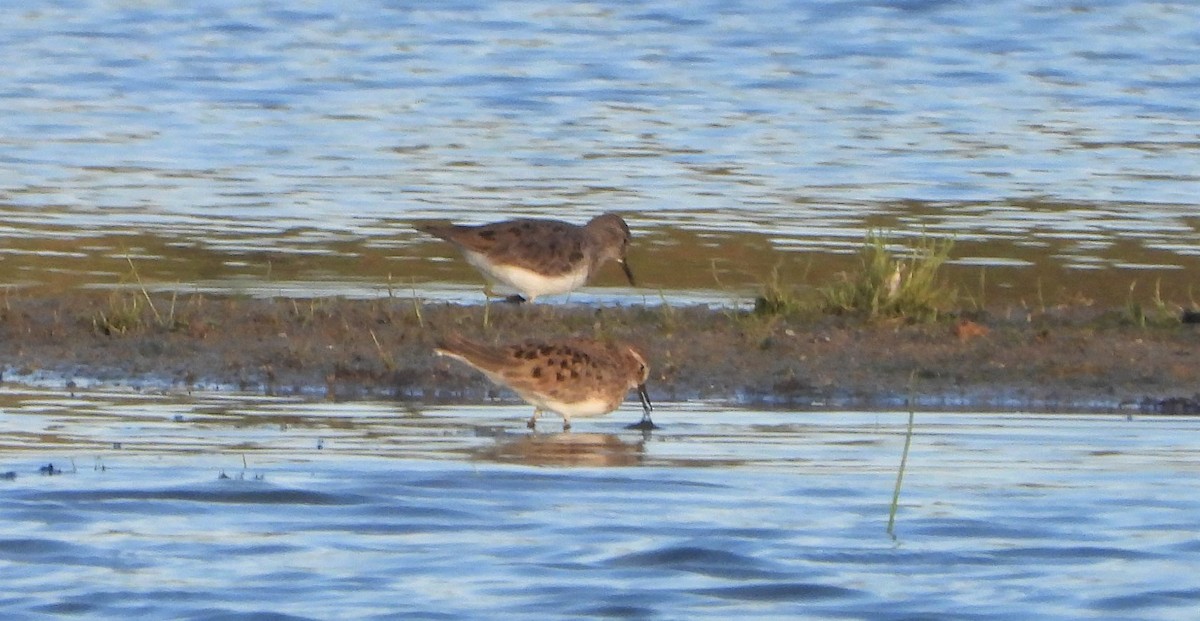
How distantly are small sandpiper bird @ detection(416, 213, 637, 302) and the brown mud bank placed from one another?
13.4 inches

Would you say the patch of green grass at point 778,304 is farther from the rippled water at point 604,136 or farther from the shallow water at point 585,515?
the shallow water at point 585,515

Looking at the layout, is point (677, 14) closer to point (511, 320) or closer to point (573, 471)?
point (511, 320)

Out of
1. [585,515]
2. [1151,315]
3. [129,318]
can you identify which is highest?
[129,318]

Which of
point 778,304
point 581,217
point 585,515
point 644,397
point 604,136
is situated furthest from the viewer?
point 604,136

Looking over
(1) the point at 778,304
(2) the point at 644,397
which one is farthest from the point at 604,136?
(2) the point at 644,397

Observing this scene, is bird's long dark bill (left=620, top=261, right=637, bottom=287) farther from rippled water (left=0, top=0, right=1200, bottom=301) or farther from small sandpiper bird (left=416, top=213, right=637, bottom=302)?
small sandpiper bird (left=416, top=213, right=637, bottom=302)

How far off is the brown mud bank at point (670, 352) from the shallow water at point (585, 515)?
54 cm

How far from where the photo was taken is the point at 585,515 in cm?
842

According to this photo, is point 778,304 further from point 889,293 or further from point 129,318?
point 129,318

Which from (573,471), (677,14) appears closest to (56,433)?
(573,471)

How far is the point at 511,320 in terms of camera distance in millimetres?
12484

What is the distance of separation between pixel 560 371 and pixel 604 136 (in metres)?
12.8

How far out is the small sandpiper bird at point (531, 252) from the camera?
13.1 m

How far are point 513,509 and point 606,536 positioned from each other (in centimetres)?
51
